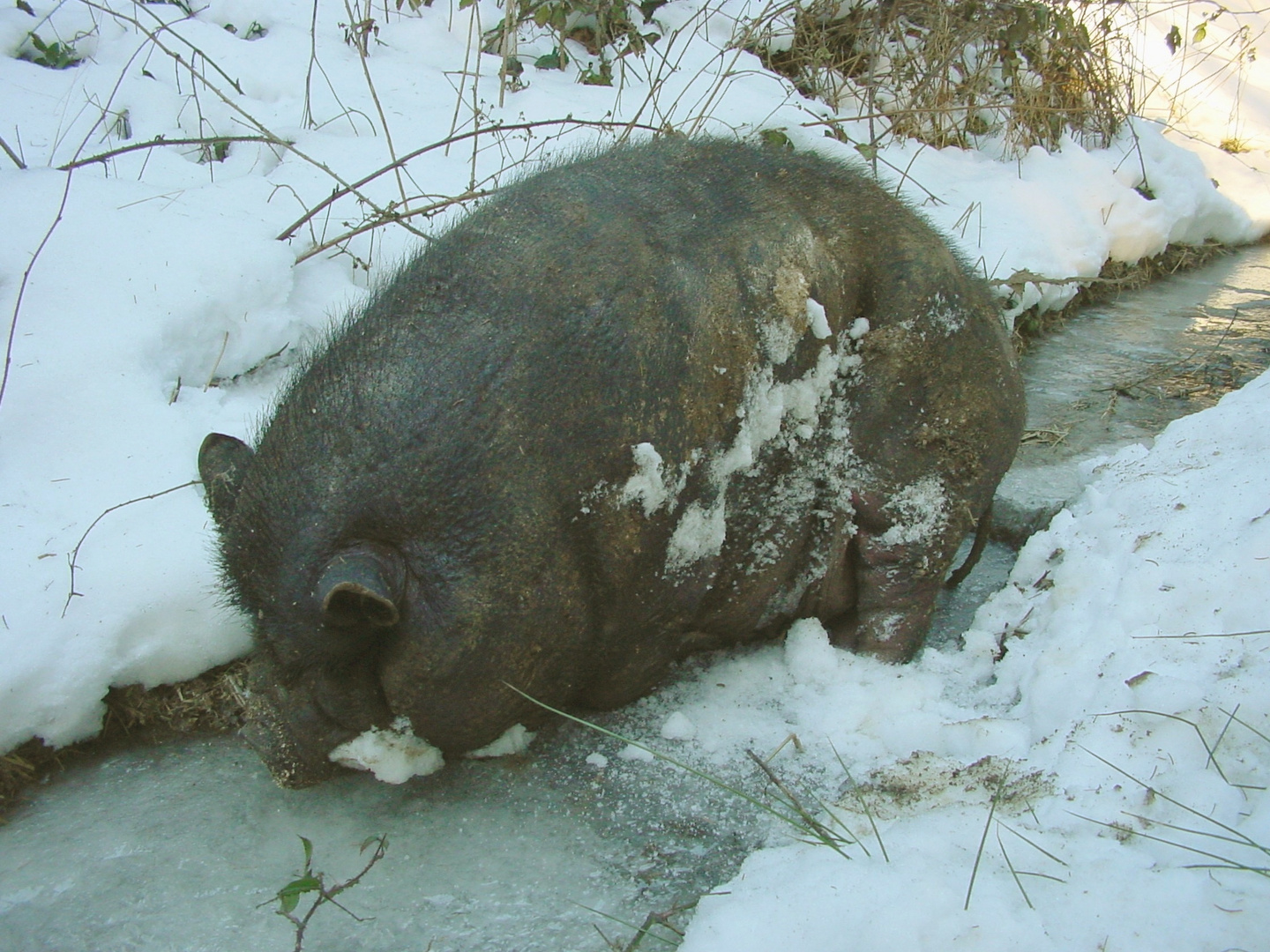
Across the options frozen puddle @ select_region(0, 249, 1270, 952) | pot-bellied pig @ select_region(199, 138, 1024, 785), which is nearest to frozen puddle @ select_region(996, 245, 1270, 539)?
pot-bellied pig @ select_region(199, 138, 1024, 785)

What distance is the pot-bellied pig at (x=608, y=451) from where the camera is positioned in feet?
6.30

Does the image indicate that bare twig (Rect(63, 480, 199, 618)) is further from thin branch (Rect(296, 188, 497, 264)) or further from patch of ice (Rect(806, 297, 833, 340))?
patch of ice (Rect(806, 297, 833, 340))

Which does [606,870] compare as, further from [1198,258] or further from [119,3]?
[1198,258]

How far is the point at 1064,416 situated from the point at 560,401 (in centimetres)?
248

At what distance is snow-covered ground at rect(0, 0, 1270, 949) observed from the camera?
151 centimetres

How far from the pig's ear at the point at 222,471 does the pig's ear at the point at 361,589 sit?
1.09 ft

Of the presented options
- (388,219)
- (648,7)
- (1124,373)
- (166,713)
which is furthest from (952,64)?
(166,713)

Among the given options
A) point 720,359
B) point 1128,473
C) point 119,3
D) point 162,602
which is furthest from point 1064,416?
point 119,3

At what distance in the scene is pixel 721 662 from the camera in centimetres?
255

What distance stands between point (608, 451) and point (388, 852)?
908 millimetres

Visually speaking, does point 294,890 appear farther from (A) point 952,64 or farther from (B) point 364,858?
(A) point 952,64

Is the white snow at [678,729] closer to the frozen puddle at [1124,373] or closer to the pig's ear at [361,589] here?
the pig's ear at [361,589]

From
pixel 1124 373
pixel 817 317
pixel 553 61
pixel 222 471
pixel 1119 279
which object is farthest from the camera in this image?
pixel 1119 279

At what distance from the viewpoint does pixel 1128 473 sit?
2883 millimetres
